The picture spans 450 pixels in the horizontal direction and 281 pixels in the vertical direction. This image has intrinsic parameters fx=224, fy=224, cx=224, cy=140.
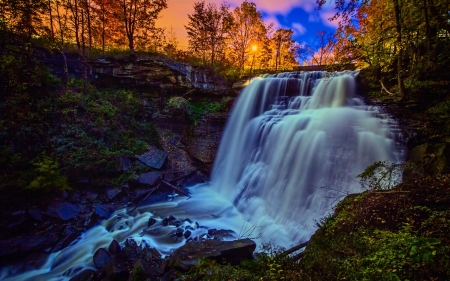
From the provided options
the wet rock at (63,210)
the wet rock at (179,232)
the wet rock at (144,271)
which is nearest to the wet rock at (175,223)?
the wet rock at (179,232)

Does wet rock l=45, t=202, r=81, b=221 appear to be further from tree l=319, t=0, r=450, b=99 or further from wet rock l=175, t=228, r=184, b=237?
tree l=319, t=0, r=450, b=99

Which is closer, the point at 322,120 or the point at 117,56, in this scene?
the point at 322,120

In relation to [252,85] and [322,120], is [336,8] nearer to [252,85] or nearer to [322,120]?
[322,120]

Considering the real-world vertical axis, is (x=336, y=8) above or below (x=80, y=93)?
above

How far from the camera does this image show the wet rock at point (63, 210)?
7176 millimetres

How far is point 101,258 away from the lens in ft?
18.8

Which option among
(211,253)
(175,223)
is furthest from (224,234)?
(211,253)

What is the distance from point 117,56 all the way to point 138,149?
6.18m

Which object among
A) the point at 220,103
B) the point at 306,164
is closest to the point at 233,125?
the point at 220,103

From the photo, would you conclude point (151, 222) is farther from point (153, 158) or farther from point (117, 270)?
point (153, 158)

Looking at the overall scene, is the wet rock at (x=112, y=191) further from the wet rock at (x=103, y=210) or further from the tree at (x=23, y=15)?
the tree at (x=23, y=15)

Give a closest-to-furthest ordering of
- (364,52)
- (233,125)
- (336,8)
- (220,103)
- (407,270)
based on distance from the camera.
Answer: (407,270) → (336,8) → (364,52) → (233,125) → (220,103)

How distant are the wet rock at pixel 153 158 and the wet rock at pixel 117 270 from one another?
230 inches

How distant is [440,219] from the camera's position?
288cm
